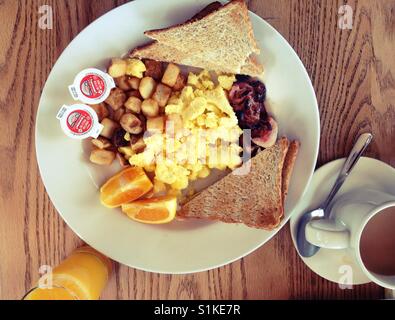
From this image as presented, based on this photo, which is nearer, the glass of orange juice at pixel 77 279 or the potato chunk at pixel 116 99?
the glass of orange juice at pixel 77 279

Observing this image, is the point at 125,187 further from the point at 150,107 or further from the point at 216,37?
the point at 216,37

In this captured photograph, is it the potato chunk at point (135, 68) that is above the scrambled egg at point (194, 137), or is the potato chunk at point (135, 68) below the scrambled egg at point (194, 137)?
above

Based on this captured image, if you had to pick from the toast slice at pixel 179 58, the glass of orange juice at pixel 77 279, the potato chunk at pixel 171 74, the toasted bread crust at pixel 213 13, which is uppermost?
the toasted bread crust at pixel 213 13

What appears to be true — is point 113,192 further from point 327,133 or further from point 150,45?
point 327,133

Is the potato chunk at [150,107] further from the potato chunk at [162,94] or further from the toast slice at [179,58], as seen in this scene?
the toast slice at [179,58]

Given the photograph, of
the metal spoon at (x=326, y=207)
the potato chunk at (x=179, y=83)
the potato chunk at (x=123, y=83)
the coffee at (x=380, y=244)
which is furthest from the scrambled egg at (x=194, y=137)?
the coffee at (x=380, y=244)

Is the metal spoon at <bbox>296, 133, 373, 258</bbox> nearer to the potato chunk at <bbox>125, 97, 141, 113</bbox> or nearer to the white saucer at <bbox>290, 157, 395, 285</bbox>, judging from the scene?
the white saucer at <bbox>290, 157, 395, 285</bbox>
